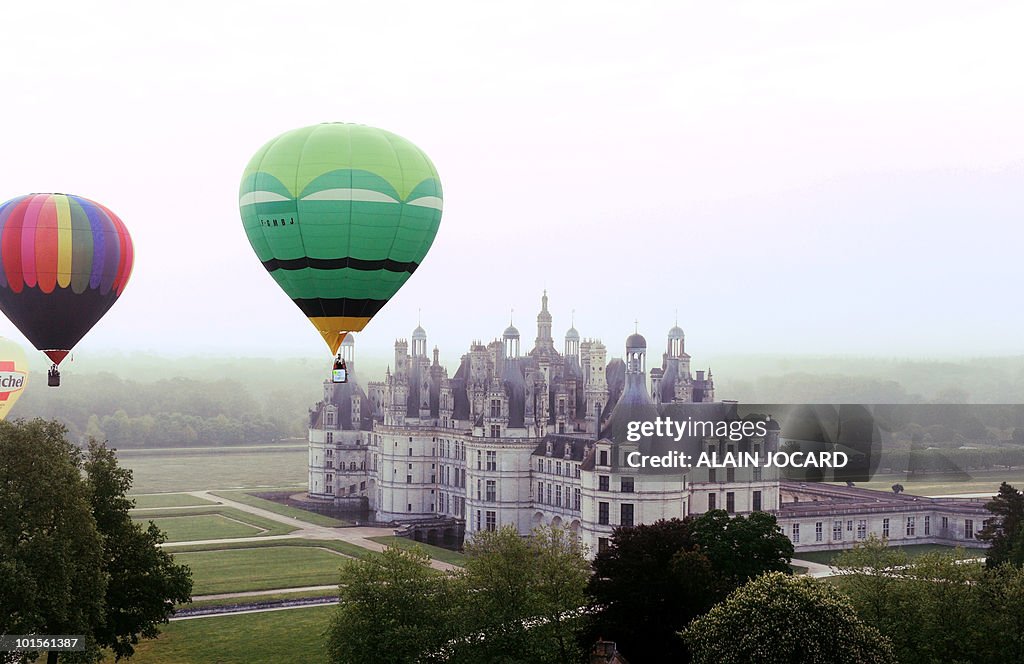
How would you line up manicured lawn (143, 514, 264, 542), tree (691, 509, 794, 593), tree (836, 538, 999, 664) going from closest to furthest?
tree (836, 538, 999, 664)
tree (691, 509, 794, 593)
manicured lawn (143, 514, 264, 542)

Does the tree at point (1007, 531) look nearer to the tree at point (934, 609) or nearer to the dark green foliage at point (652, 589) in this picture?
the tree at point (934, 609)

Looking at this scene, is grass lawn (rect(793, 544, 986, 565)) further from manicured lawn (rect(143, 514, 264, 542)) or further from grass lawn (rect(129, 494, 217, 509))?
grass lawn (rect(129, 494, 217, 509))

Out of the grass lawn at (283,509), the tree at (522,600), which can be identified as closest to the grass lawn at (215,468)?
the grass lawn at (283,509)

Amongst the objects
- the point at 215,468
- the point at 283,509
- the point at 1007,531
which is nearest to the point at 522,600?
the point at 1007,531

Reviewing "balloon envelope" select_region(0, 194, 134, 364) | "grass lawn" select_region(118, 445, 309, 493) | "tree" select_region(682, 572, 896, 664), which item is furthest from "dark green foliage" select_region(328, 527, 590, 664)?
"grass lawn" select_region(118, 445, 309, 493)

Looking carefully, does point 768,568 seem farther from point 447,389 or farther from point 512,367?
point 447,389

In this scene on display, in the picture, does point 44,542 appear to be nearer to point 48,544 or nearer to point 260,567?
point 48,544
